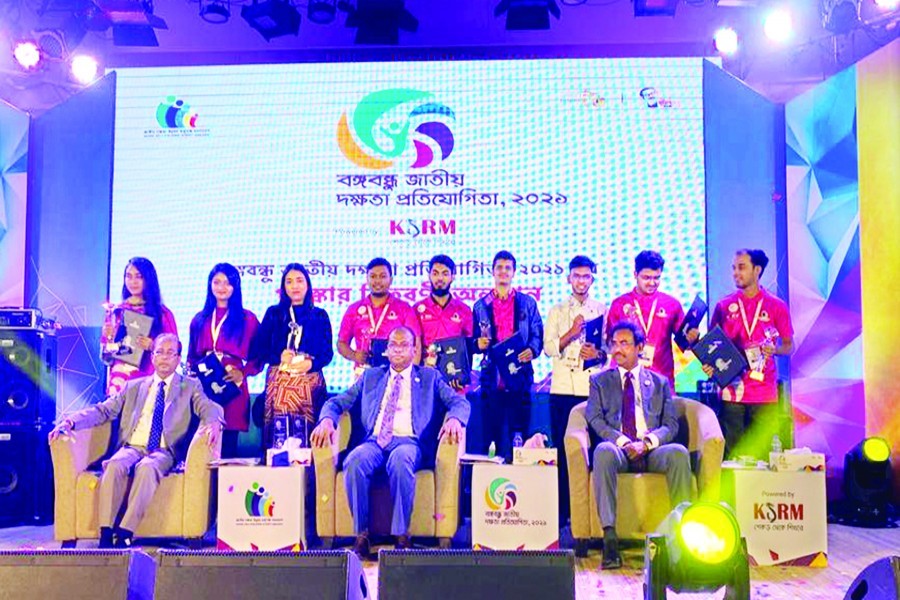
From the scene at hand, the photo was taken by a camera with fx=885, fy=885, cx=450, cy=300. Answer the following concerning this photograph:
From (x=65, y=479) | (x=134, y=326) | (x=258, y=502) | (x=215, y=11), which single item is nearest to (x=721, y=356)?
(x=258, y=502)

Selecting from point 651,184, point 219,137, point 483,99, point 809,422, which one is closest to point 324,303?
point 219,137

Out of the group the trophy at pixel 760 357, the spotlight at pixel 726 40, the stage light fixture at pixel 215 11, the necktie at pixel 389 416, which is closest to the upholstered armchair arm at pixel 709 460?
the trophy at pixel 760 357

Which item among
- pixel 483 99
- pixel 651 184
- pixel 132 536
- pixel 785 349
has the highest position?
pixel 483 99

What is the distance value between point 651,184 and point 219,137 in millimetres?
3126

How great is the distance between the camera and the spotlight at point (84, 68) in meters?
6.53

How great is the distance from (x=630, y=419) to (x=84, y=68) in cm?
471

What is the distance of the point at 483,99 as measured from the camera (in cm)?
640

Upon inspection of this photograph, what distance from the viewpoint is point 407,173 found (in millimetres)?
6379

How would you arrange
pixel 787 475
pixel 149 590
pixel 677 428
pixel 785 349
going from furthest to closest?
1. pixel 785 349
2. pixel 677 428
3. pixel 787 475
4. pixel 149 590

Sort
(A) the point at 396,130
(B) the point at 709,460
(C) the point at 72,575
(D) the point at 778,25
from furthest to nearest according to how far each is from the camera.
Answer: (A) the point at 396,130, (D) the point at 778,25, (B) the point at 709,460, (C) the point at 72,575

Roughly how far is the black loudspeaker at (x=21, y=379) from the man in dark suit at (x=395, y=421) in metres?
1.95

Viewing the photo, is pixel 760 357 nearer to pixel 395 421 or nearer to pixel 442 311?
pixel 442 311

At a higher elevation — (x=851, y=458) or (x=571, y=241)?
(x=571, y=241)

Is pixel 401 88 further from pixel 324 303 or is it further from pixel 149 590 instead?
pixel 149 590
